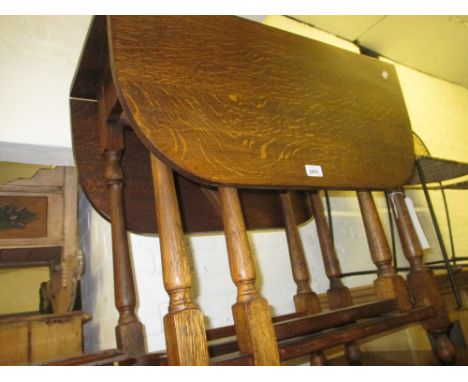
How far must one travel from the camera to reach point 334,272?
142 cm

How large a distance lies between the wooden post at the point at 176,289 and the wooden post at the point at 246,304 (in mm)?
87

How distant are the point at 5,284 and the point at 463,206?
188 inches

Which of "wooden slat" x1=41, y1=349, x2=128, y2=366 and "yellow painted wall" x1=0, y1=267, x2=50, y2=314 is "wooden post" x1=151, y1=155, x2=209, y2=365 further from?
"yellow painted wall" x1=0, y1=267, x2=50, y2=314

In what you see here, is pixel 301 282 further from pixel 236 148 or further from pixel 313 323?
pixel 236 148

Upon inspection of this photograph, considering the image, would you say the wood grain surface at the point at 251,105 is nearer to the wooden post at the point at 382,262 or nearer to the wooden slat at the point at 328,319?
the wooden post at the point at 382,262

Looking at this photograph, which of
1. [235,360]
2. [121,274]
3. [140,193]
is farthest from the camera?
[140,193]

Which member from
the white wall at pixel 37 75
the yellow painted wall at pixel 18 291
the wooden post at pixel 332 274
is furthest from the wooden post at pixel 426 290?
the yellow painted wall at pixel 18 291

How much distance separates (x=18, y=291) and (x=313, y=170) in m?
4.18

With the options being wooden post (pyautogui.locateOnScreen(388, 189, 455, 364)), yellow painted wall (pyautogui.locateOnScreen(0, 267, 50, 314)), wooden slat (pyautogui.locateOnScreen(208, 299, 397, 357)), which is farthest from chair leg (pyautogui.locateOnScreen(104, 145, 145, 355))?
yellow painted wall (pyautogui.locateOnScreen(0, 267, 50, 314))

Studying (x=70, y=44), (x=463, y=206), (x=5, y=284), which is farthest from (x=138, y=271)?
(x=5, y=284)

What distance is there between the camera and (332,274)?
142 centimetres

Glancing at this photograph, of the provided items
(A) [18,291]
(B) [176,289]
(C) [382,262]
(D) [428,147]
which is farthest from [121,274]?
(A) [18,291]

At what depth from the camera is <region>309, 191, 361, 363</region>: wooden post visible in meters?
1.36
